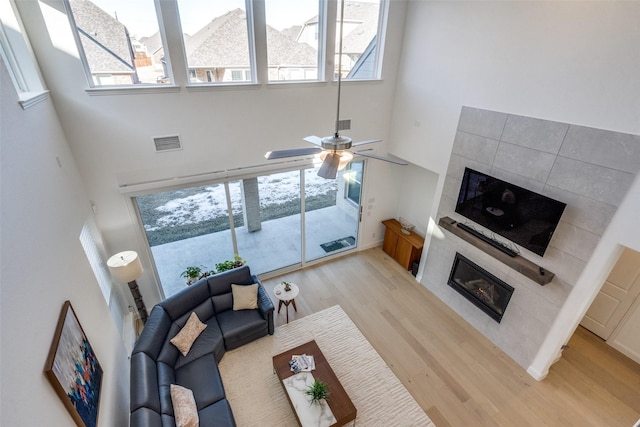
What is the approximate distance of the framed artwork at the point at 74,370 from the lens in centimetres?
209

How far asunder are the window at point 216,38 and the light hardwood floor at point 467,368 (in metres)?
3.84

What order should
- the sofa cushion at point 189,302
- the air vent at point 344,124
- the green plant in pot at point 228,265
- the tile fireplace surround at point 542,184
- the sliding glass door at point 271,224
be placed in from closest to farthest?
1. the tile fireplace surround at point 542,184
2. the sofa cushion at point 189,302
3. the green plant in pot at point 228,265
4. the air vent at point 344,124
5. the sliding glass door at point 271,224

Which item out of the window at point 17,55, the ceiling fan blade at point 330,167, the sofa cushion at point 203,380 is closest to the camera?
the ceiling fan blade at point 330,167

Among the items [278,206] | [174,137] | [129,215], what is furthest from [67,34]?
[278,206]

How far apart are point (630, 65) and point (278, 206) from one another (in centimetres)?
535

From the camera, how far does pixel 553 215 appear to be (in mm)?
3561

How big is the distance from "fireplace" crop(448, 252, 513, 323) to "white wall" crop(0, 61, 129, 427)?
4.96m

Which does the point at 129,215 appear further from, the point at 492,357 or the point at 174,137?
the point at 492,357

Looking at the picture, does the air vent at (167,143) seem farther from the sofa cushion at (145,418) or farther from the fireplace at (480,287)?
the fireplace at (480,287)

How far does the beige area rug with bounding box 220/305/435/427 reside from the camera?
3750 mm

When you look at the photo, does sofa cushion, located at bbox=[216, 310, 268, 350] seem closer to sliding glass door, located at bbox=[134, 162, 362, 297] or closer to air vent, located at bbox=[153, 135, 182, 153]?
sliding glass door, located at bbox=[134, 162, 362, 297]

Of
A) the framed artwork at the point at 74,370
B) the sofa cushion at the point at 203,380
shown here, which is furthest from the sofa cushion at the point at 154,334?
the framed artwork at the point at 74,370

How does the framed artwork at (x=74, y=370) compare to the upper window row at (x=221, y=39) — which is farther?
the upper window row at (x=221, y=39)

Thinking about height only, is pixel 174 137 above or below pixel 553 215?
above
